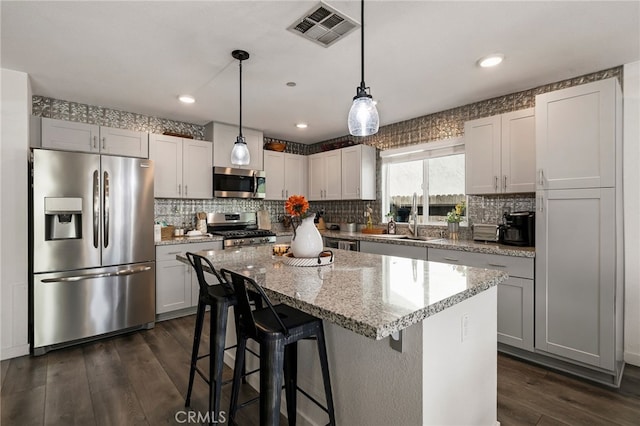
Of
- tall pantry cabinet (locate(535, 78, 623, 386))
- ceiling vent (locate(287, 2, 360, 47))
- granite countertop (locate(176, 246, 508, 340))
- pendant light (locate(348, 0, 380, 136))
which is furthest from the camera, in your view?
tall pantry cabinet (locate(535, 78, 623, 386))

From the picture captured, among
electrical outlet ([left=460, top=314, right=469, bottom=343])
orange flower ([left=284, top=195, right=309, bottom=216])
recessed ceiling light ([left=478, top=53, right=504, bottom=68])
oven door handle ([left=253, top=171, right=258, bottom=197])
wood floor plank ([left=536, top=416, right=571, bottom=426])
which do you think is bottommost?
wood floor plank ([left=536, top=416, right=571, bottom=426])

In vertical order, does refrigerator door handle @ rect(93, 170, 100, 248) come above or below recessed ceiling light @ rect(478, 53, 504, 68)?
below

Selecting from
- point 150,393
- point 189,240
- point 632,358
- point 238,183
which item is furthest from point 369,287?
point 238,183

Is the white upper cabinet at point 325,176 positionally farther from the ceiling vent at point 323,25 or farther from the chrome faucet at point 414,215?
the ceiling vent at point 323,25

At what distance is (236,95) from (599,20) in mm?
2921

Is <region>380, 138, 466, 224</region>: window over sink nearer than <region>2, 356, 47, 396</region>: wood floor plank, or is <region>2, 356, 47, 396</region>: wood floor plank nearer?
<region>2, 356, 47, 396</region>: wood floor plank

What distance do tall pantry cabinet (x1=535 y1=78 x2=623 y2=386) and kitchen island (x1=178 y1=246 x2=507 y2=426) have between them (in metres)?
1.16

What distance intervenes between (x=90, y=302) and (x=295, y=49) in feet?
9.58

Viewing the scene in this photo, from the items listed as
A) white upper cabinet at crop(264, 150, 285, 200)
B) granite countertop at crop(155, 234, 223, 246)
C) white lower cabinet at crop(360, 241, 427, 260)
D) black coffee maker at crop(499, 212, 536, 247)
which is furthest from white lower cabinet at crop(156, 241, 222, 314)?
black coffee maker at crop(499, 212, 536, 247)

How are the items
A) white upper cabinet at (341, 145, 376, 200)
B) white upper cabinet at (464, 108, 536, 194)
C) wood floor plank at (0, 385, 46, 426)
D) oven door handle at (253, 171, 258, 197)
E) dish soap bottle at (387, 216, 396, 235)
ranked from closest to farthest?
wood floor plank at (0, 385, 46, 426)
white upper cabinet at (464, 108, 536, 194)
dish soap bottle at (387, 216, 396, 235)
white upper cabinet at (341, 145, 376, 200)
oven door handle at (253, 171, 258, 197)

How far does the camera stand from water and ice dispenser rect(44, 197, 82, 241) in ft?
9.21

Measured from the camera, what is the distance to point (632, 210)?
2594 millimetres

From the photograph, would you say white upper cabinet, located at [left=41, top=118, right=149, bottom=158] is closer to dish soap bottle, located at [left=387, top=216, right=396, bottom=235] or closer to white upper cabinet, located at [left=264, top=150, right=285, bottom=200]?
white upper cabinet, located at [left=264, top=150, right=285, bottom=200]

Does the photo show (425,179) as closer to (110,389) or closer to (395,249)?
(395,249)
